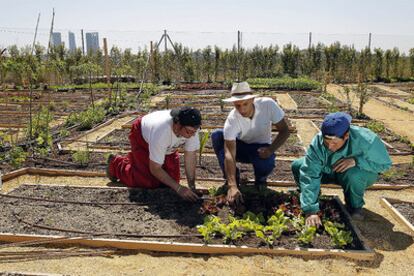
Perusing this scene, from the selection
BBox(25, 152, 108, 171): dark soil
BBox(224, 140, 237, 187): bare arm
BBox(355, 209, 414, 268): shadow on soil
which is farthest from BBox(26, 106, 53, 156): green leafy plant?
BBox(355, 209, 414, 268): shadow on soil

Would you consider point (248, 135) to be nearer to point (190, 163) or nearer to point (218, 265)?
point (190, 163)

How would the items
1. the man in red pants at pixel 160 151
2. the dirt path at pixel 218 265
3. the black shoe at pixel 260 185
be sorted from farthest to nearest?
the black shoe at pixel 260 185 → the man in red pants at pixel 160 151 → the dirt path at pixel 218 265

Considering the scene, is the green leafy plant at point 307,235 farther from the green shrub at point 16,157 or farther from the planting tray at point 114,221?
the green shrub at point 16,157

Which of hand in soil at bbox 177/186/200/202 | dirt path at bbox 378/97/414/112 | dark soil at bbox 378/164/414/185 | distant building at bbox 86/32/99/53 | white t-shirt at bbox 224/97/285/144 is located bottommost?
dark soil at bbox 378/164/414/185

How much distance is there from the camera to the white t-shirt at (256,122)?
3.94 m

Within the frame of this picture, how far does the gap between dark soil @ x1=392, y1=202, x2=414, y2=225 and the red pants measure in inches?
91.3

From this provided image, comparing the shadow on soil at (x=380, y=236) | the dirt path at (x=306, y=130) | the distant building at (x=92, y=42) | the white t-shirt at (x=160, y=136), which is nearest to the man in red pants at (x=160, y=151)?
the white t-shirt at (x=160, y=136)

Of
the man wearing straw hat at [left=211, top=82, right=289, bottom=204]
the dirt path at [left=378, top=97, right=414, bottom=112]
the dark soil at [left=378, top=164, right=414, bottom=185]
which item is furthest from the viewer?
the dirt path at [left=378, top=97, right=414, bottom=112]

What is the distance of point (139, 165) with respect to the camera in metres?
4.27

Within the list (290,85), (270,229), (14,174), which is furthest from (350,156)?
(290,85)

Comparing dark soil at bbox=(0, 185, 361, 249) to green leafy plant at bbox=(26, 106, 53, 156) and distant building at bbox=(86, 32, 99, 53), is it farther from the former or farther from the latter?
distant building at bbox=(86, 32, 99, 53)

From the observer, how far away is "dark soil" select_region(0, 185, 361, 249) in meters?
3.38

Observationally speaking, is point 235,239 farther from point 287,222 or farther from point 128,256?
point 128,256

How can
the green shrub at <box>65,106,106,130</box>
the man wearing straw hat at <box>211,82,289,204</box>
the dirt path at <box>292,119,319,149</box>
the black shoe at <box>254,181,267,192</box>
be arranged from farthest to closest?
1. the green shrub at <box>65,106,106,130</box>
2. the dirt path at <box>292,119,319,149</box>
3. the black shoe at <box>254,181,267,192</box>
4. the man wearing straw hat at <box>211,82,289,204</box>
